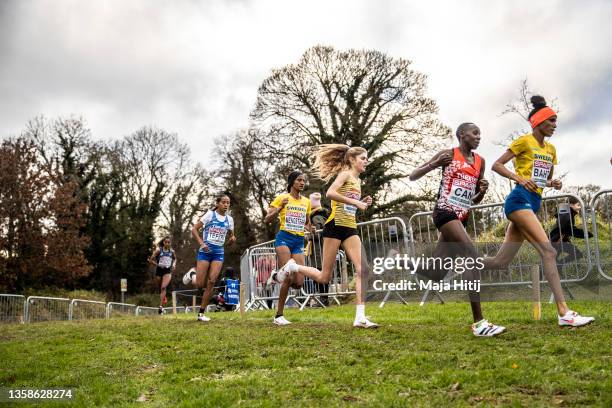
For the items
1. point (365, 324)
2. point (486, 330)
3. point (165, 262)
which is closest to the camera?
point (486, 330)

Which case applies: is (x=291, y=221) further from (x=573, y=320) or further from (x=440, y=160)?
(x=573, y=320)

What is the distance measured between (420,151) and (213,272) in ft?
68.8

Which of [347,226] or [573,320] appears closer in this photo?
[573,320]

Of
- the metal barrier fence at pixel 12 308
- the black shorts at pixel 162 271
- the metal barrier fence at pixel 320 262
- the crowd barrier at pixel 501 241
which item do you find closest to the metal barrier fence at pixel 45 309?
the metal barrier fence at pixel 12 308

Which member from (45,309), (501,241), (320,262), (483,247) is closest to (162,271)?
(45,309)

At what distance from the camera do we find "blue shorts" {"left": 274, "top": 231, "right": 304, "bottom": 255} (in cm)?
981

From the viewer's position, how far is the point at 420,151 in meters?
30.5

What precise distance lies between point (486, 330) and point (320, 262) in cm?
837

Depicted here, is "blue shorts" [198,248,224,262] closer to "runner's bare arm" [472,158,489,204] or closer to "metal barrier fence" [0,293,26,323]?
"runner's bare arm" [472,158,489,204]

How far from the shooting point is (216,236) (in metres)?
11.4

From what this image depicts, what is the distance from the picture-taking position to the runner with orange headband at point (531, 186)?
6605 mm

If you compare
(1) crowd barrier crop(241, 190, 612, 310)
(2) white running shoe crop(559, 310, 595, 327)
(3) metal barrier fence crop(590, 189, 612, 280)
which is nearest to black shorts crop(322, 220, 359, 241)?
(1) crowd barrier crop(241, 190, 612, 310)

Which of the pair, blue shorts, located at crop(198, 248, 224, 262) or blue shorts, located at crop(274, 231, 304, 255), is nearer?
blue shorts, located at crop(274, 231, 304, 255)

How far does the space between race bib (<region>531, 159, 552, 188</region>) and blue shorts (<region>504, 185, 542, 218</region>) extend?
146mm
